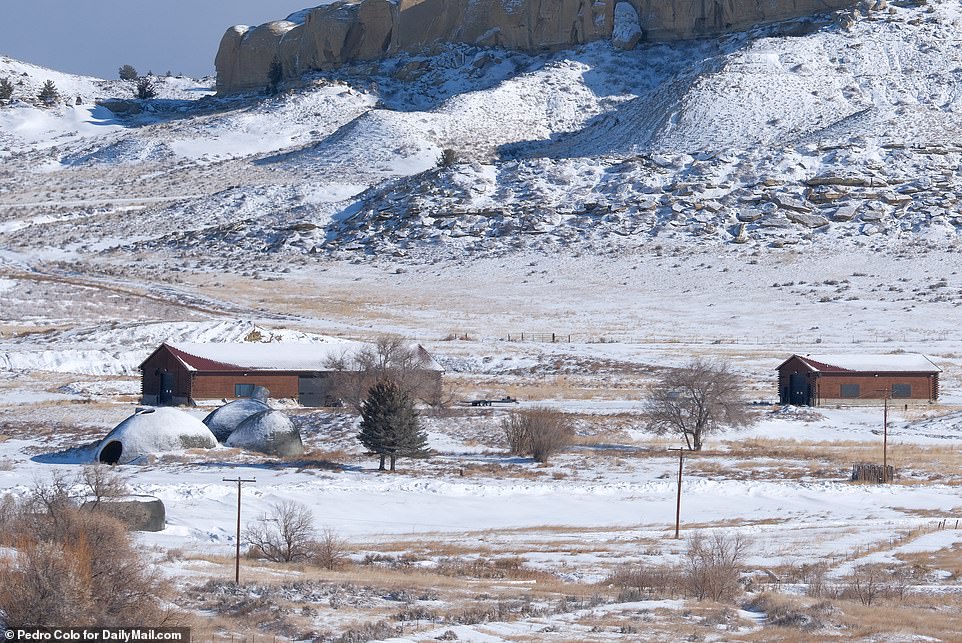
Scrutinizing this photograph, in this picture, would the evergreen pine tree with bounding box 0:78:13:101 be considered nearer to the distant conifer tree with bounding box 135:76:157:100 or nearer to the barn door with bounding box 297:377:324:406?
the distant conifer tree with bounding box 135:76:157:100

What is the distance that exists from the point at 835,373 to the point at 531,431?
18133 mm

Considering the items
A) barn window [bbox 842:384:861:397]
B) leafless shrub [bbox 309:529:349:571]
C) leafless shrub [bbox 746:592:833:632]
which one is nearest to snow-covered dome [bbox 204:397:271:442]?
leafless shrub [bbox 309:529:349:571]

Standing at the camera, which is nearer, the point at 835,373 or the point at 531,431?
the point at 531,431

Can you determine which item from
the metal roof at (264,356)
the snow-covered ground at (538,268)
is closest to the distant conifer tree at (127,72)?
the snow-covered ground at (538,268)

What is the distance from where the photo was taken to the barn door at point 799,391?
51.1m

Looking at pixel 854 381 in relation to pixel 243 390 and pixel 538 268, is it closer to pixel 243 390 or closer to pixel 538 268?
pixel 243 390

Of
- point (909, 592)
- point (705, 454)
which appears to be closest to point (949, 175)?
point (705, 454)

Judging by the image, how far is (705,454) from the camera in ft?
131

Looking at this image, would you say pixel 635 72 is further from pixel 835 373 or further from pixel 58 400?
pixel 58 400

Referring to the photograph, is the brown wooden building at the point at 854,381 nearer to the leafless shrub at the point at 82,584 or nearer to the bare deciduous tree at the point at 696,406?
the bare deciduous tree at the point at 696,406

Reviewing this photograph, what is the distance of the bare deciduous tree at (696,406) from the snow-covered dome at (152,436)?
14277 millimetres

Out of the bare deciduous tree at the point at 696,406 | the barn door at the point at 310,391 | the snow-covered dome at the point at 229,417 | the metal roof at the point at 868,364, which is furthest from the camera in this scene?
the metal roof at the point at 868,364

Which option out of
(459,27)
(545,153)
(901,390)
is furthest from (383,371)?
(459,27)

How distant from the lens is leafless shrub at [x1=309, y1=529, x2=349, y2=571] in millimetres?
22391
